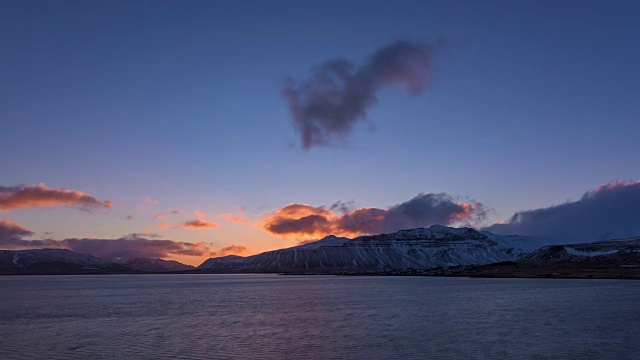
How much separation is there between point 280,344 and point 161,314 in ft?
125

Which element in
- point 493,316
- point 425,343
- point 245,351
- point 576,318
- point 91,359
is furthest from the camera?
point 493,316

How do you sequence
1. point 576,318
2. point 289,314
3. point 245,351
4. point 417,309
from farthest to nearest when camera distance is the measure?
point 417,309
point 289,314
point 576,318
point 245,351

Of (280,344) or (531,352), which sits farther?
(280,344)

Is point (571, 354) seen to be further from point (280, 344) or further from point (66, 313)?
point (66, 313)

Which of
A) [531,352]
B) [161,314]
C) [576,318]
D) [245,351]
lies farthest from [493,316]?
[161,314]

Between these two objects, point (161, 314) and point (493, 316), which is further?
point (161, 314)

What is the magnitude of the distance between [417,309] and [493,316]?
15.2 metres

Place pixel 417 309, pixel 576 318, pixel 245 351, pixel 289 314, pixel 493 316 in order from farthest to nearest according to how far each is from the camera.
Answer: pixel 417 309 < pixel 289 314 < pixel 493 316 < pixel 576 318 < pixel 245 351

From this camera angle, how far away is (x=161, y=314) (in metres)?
79.1

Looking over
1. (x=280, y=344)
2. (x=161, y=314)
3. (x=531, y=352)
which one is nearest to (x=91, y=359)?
(x=280, y=344)

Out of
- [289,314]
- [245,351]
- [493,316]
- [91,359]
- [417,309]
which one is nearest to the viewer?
[91,359]

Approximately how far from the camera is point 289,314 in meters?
77.9

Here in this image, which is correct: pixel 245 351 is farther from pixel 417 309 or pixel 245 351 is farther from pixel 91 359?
pixel 417 309

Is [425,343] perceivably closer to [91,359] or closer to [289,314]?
[91,359]
